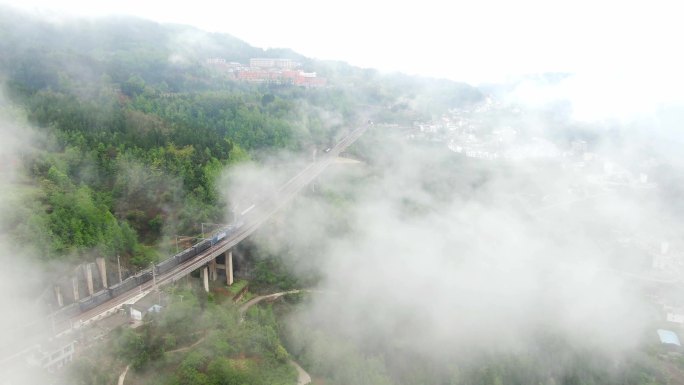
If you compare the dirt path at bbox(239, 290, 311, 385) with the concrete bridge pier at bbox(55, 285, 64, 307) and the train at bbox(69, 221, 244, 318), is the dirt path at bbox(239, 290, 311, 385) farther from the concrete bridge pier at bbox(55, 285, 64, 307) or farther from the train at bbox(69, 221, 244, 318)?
the concrete bridge pier at bbox(55, 285, 64, 307)

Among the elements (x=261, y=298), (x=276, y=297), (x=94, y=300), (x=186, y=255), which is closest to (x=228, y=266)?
(x=261, y=298)

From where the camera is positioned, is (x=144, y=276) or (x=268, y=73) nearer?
(x=144, y=276)

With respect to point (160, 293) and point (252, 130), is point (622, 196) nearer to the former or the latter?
point (252, 130)

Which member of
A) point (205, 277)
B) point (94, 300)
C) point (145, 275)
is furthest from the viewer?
A: point (205, 277)

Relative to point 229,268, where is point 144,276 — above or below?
above

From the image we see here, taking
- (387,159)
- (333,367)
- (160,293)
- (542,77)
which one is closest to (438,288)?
(333,367)

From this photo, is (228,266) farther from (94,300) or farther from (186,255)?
(94,300)

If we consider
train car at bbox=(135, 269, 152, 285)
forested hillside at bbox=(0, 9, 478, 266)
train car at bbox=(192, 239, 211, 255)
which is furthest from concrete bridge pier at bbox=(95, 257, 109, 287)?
train car at bbox=(192, 239, 211, 255)
